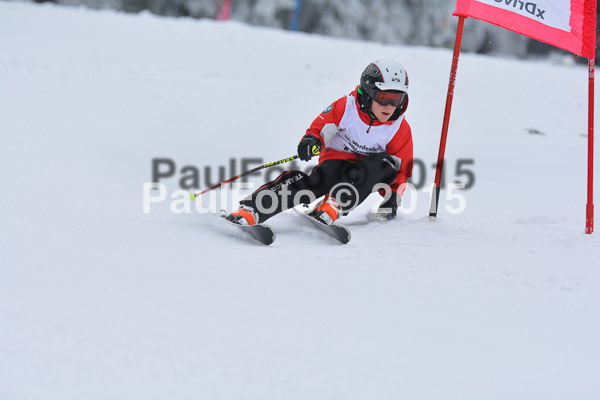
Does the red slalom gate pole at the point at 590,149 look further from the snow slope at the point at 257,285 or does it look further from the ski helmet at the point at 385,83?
the ski helmet at the point at 385,83

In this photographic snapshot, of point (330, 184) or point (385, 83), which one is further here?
point (330, 184)

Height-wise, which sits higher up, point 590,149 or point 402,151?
point 590,149

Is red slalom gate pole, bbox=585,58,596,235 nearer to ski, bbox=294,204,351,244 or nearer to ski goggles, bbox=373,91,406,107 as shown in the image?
ski goggles, bbox=373,91,406,107

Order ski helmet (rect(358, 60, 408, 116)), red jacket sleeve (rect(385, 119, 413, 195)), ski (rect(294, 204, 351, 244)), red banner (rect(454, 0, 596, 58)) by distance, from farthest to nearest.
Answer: red jacket sleeve (rect(385, 119, 413, 195))
red banner (rect(454, 0, 596, 58))
ski helmet (rect(358, 60, 408, 116))
ski (rect(294, 204, 351, 244))

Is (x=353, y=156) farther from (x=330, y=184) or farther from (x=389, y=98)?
(x=389, y=98)

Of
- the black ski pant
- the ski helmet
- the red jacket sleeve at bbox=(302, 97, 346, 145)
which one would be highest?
the ski helmet

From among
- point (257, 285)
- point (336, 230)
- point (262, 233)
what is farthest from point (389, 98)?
point (257, 285)

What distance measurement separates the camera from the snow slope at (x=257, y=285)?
83.5 inches

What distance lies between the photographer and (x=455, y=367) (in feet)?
7.50

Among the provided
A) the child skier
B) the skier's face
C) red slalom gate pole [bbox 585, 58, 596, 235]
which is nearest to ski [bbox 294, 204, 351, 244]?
the child skier

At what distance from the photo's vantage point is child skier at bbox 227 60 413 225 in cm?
414

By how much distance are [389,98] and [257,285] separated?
1874 millimetres

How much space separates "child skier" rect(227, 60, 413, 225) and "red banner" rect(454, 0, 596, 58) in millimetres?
→ 907

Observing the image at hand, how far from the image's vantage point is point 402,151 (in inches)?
179
